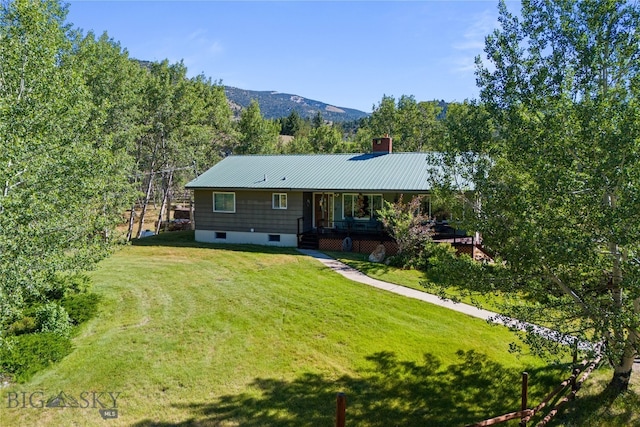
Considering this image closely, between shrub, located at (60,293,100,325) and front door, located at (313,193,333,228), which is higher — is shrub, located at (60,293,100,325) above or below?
below

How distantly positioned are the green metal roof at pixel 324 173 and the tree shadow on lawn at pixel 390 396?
959 cm

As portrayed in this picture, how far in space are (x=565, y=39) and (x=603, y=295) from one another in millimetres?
4205

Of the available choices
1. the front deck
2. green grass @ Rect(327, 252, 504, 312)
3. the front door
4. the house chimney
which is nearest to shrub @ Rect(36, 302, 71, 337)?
green grass @ Rect(327, 252, 504, 312)

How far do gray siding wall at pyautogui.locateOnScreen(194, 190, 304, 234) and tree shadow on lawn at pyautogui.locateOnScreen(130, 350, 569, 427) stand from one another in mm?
11882

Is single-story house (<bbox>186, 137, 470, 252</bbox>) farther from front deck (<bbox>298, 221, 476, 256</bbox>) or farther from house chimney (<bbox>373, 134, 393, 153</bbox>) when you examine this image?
house chimney (<bbox>373, 134, 393, 153</bbox>)

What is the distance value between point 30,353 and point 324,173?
1451cm

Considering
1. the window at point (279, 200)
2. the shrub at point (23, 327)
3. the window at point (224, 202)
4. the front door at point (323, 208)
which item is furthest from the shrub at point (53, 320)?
the front door at point (323, 208)

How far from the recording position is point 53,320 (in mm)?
9164

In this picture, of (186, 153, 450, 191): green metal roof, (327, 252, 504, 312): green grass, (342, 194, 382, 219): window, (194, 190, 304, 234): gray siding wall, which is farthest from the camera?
(194, 190, 304, 234): gray siding wall

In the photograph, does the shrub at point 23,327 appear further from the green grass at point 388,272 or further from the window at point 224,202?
the window at point 224,202

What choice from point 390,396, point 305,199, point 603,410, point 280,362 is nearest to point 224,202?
point 305,199

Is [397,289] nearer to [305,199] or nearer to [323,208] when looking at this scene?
[305,199]

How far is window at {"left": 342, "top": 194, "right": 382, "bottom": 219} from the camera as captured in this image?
1919cm

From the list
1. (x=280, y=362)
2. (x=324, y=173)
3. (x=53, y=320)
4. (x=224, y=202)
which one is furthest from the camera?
(x=224, y=202)
